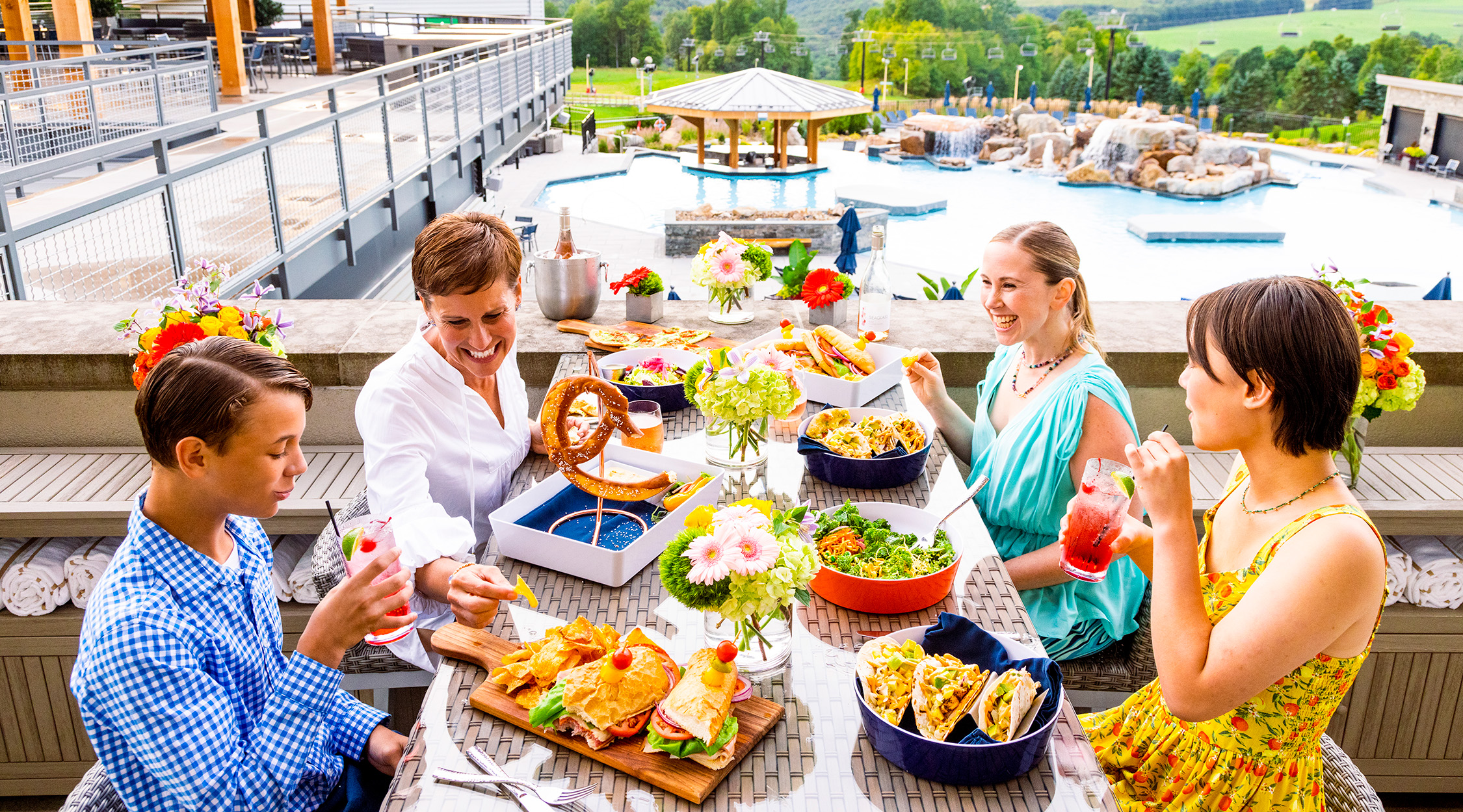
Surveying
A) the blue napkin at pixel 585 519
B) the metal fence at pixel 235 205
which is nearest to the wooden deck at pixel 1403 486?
the blue napkin at pixel 585 519

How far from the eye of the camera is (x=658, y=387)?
239 centimetres

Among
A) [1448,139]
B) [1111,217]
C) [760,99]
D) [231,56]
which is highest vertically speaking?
[231,56]

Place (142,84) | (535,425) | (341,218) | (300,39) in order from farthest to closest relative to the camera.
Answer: (300,39)
(142,84)
(341,218)
(535,425)

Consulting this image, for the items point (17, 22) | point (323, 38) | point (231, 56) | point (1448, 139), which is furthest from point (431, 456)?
point (1448, 139)

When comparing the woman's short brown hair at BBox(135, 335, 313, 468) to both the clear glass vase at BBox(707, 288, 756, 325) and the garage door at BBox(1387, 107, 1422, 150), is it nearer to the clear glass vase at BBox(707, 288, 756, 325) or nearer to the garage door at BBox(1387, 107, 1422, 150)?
the clear glass vase at BBox(707, 288, 756, 325)

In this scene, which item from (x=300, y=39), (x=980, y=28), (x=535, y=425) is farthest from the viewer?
(x=980, y=28)

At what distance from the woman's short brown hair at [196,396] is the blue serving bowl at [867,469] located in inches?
42.7

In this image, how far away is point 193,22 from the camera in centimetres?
2055

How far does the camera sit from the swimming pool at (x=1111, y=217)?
14117 millimetres

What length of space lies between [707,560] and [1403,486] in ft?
7.00

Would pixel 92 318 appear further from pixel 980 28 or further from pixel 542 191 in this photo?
pixel 980 28

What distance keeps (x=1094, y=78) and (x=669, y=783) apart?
47.7m

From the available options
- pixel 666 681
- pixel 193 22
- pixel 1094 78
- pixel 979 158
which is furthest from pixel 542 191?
pixel 1094 78

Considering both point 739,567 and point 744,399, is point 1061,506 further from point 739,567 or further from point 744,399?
point 739,567
